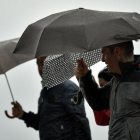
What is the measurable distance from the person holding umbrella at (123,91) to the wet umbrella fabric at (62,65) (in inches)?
15.3

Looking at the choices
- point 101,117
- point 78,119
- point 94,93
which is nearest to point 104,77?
point 101,117

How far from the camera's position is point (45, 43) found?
2.59 meters

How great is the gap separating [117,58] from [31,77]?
2547mm

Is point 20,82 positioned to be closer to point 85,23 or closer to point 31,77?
point 31,77

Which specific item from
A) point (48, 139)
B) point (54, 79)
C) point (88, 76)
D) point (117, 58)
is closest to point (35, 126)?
point (48, 139)

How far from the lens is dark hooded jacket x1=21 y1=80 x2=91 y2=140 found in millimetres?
3758

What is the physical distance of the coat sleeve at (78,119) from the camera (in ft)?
12.3

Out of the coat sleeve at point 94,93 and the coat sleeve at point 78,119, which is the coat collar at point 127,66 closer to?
the coat sleeve at point 94,93

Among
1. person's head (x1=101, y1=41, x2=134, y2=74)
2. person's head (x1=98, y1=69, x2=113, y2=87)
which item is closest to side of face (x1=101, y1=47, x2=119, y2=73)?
person's head (x1=101, y1=41, x2=134, y2=74)

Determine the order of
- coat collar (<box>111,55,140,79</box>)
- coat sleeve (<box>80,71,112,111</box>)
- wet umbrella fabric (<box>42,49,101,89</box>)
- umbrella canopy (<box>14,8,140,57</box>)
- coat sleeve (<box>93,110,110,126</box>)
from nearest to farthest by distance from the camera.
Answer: umbrella canopy (<box>14,8,140,57</box>) < coat collar (<box>111,55,140,79</box>) < coat sleeve (<box>80,71,112,111</box>) < wet umbrella fabric (<box>42,49,101,89</box>) < coat sleeve (<box>93,110,110,126</box>)

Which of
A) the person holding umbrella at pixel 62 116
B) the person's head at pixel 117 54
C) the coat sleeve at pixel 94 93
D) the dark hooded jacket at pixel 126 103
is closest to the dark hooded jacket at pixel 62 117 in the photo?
the person holding umbrella at pixel 62 116

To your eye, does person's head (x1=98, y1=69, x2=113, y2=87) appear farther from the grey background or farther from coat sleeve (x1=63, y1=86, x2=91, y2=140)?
the grey background

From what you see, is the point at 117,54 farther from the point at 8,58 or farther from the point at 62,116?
the point at 8,58

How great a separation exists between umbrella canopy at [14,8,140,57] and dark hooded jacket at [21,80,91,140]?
46.1 inches
